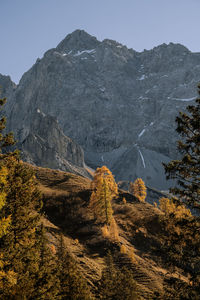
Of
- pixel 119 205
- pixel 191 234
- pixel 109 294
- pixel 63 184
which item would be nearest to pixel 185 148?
pixel 191 234

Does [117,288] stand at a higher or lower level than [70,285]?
lower

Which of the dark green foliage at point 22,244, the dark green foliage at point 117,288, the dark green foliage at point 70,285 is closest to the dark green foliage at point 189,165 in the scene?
the dark green foliage at point 22,244

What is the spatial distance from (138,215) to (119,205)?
678 cm

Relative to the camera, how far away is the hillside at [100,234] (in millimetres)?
33250

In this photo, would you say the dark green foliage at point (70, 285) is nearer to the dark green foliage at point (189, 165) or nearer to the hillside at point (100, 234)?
the hillside at point (100, 234)

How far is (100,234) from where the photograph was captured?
142ft

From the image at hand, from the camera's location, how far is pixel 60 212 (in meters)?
50.8

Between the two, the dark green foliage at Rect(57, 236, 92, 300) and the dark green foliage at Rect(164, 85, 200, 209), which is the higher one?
the dark green foliage at Rect(164, 85, 200, 209)

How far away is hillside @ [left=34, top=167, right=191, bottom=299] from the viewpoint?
109 ft

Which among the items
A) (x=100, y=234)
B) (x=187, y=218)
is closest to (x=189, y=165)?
(x=187, y=218)

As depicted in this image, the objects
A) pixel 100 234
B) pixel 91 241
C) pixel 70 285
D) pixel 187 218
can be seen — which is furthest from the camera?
pixel 100 234

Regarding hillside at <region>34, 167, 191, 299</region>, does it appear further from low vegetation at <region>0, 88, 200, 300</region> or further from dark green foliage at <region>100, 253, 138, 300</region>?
dark green foliage at <region>100, 253, 138, 300</region>

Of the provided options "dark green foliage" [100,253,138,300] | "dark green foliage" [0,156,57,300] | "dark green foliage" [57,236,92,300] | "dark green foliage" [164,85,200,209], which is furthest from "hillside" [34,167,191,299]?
"dark green foliage" [0,156,57,300]

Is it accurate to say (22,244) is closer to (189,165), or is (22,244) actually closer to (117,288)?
(189,165)
